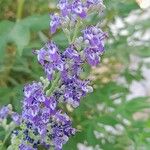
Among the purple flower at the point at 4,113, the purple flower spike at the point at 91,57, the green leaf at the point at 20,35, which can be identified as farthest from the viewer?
the green leaf at the point at 20,35

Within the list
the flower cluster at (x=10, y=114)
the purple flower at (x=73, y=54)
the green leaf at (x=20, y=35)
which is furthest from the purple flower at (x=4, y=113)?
the green leaf at (x=20, y=35)

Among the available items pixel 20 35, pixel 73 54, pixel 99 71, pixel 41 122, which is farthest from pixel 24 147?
pixel 99 71

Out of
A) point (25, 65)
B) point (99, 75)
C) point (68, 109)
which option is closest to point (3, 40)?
point (25, 65)

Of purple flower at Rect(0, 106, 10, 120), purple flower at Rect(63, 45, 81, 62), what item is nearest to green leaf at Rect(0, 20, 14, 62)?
purple flower at Rect(0, 106, 10, 120)

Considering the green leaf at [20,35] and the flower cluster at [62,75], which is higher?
the green leaf at [20,35]

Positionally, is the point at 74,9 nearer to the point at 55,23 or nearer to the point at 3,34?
the point at 55,23

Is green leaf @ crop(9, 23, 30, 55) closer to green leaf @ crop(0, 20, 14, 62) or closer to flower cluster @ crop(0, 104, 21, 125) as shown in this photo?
green leaf @ crop(0, 20, 14, 62)

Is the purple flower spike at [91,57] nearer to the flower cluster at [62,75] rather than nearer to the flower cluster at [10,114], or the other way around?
the flower cluster at [62,75]
